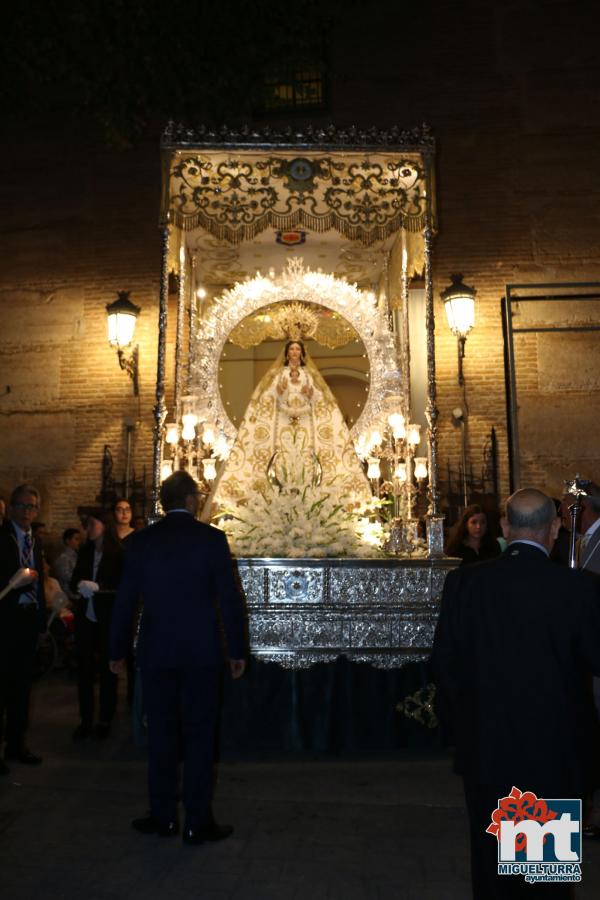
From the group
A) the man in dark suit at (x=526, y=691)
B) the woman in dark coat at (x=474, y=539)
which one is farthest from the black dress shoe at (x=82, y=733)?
the man in dark suit at (x=526, y=691)

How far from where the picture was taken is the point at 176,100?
1085 centimetres

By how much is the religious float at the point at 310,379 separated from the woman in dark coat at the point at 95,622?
30.1 inches

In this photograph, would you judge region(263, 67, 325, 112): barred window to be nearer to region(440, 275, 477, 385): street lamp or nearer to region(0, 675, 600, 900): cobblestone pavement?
region(440, 275, 477, 385): street lamp

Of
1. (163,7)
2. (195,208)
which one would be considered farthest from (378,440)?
(163,7)

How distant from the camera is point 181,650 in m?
4.02

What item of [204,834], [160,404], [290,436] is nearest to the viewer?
[204,834]

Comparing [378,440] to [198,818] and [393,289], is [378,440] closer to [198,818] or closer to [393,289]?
→ [393,289]

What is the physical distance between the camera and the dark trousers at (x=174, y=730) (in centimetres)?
400

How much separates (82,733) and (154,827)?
2.26 m

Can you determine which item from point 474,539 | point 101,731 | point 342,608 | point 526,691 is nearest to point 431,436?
point 474,539

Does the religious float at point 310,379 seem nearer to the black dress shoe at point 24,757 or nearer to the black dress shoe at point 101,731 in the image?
the black dress shoe at point 101,731

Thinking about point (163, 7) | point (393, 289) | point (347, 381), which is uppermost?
point (163, 7)

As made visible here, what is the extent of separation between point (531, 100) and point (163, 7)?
5354mm

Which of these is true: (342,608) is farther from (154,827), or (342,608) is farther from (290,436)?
(154,827)
